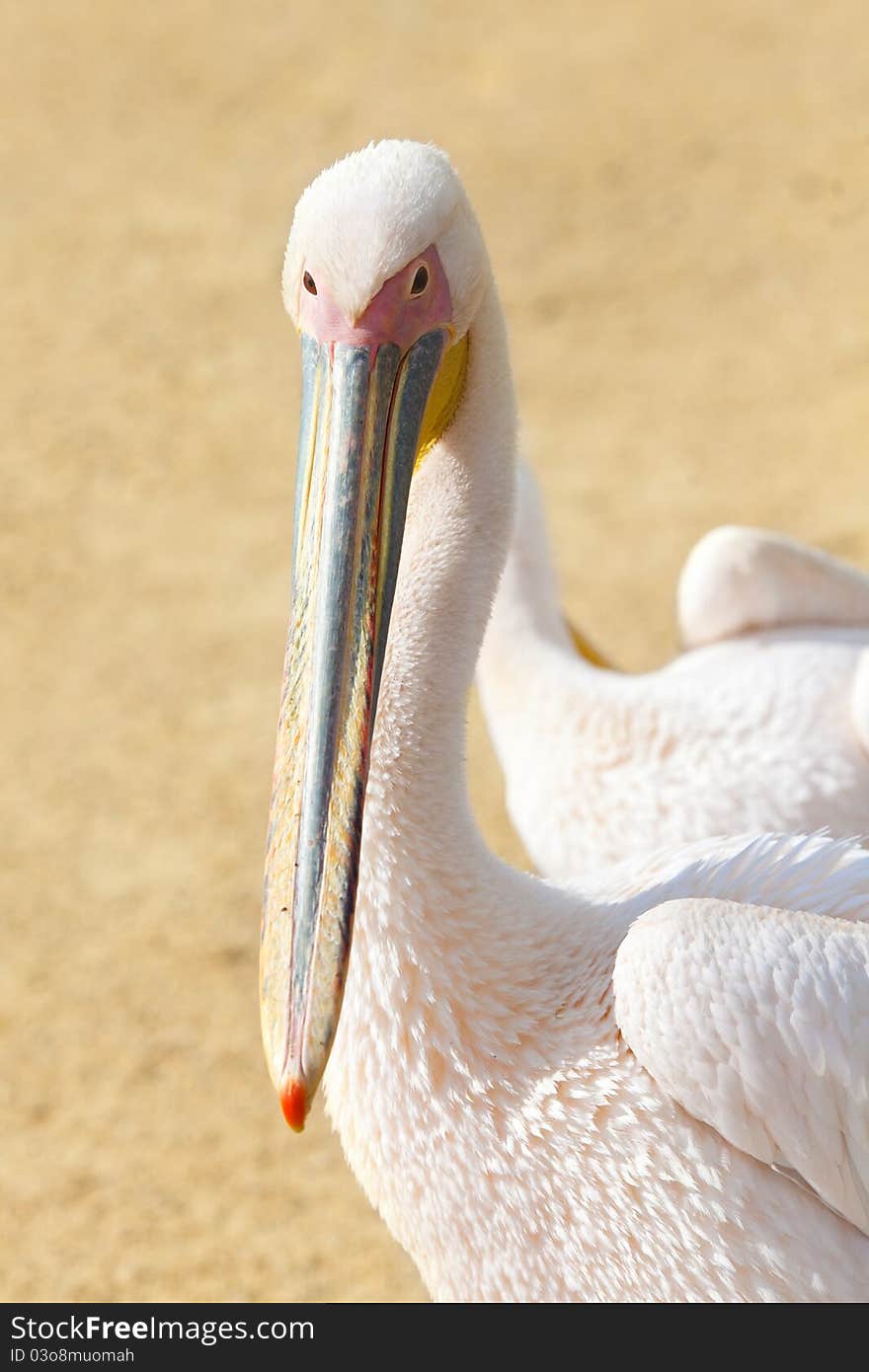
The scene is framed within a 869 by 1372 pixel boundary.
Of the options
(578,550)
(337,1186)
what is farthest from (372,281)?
(578,550)

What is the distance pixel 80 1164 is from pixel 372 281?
2088 mm

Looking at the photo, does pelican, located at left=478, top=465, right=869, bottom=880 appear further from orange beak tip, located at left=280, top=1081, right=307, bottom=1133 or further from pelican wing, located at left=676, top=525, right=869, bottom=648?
orange beak tip, located at left=280, top=1081, right=307, bottom=1133

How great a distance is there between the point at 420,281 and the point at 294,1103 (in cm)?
93

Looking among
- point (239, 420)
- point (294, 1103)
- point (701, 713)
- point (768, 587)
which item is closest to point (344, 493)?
point (294, 1103)

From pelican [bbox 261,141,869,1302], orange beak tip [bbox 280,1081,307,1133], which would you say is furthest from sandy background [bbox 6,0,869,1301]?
orange beak tip [bbox 280,1081,307,1133]

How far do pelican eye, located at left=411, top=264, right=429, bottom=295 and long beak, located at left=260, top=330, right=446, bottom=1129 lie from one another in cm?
6

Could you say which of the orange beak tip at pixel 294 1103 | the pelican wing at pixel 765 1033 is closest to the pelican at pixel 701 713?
the pelican wing at pixel 765 1033

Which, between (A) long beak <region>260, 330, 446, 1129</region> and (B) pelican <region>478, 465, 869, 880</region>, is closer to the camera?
(A) long beak <region>260, 330, 446, 1129</region>

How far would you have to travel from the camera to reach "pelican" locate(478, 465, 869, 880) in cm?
275

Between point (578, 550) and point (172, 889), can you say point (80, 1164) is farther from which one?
point (578, 550)

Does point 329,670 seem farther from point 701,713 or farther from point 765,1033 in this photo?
point 701,713

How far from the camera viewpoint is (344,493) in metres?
1.88

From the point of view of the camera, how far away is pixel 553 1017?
6.32ft

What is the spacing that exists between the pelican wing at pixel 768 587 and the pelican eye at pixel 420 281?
1336 mm
